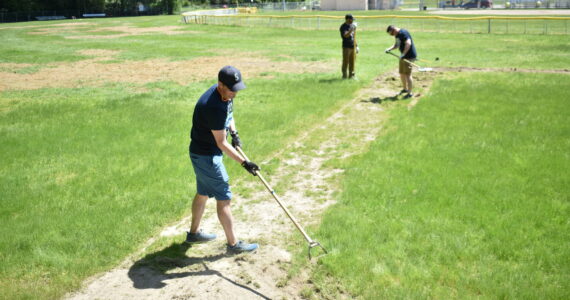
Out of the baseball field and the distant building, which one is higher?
the distant building

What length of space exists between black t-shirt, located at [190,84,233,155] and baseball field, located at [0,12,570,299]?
54.7 inches

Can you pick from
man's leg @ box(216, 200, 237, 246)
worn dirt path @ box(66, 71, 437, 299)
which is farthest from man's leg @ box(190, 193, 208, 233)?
worn dirt path @ box(66, 71, 437, 299)

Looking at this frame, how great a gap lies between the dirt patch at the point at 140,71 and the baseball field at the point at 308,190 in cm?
103

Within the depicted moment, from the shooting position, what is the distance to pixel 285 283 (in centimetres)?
520

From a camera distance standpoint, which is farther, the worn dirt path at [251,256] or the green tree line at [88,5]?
the green tree line at [88,5]

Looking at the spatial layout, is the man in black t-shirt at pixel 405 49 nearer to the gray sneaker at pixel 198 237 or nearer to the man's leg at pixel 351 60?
the man's leg at pixel 351 60

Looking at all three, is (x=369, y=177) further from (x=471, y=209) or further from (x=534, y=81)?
(x=534, y=81)

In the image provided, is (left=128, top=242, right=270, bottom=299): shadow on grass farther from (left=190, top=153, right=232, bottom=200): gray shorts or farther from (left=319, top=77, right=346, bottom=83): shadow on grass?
(left=319, top=77, right=346, bottom=83): shadow on grass

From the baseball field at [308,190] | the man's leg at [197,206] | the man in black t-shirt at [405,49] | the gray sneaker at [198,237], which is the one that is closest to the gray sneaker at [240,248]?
the baseball field at [308,190]

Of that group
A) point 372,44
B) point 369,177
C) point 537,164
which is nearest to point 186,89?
point 369,177

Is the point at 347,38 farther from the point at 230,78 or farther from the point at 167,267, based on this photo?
the point at 167,267

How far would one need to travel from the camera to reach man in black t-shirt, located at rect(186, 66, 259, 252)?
517 cm

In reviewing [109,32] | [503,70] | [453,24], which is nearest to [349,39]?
[503,70]

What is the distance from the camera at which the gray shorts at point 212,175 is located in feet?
17.9
